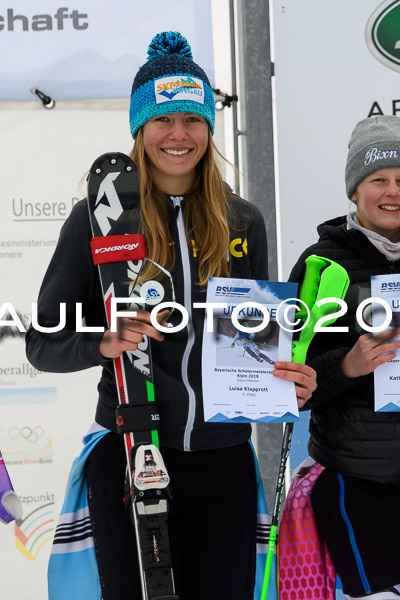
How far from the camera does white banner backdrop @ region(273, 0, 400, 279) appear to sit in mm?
2711

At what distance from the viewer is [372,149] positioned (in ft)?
6.30

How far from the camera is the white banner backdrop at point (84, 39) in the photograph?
272cm

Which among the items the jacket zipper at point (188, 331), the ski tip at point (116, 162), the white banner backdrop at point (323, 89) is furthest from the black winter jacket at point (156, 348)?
the white banner backdrop at point (323, 89)

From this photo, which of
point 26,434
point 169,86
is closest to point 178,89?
point 169,86

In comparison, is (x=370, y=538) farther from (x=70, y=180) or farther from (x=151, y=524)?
(x=70, y=180)

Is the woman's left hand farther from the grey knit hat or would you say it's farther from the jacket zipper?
the grey knit hat

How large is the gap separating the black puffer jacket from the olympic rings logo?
1233 mm

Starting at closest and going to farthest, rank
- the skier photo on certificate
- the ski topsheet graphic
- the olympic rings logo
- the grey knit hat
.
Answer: the ski topsheet graphic, the skier photo on certificate, the grey knit hat, the olympic rings logo

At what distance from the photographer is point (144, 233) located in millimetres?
1759

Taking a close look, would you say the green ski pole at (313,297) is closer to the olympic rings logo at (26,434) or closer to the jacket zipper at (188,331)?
the jacket zipper at (188,331)

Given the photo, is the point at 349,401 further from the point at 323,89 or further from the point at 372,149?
the point at 323,89

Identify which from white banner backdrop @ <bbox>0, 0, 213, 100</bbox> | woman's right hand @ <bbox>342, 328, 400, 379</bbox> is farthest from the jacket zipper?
white banner backdrop @ <bbox>0, 0, 213, 100</bbox>

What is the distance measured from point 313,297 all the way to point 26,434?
57.0 inches

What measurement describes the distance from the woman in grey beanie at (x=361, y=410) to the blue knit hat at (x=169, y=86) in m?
0.45
